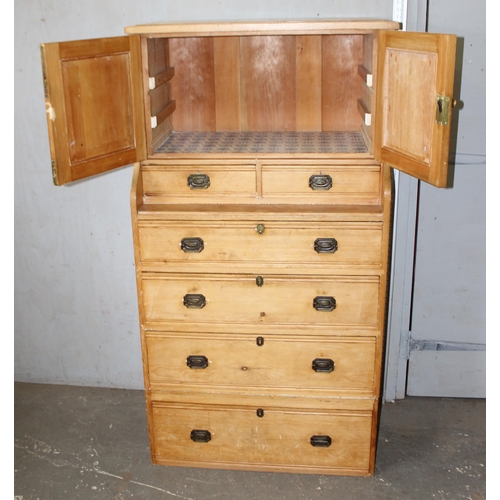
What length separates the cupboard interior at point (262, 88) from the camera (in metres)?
3.24

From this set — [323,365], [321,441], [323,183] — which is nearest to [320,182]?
[323,183]

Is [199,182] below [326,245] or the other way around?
the other way around

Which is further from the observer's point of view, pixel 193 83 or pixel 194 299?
pixel 193 83

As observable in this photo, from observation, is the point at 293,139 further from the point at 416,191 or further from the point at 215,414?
the point at 215,414

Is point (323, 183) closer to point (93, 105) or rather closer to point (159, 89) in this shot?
point (159, 89)

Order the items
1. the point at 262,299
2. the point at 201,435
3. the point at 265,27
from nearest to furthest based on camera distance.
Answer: the point at 265,27 → the point at 262,299 → the point at 201,435

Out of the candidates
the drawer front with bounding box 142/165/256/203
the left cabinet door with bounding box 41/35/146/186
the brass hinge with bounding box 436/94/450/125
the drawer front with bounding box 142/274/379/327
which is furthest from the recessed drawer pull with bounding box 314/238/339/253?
the left cabinet door with bounding box 41/35/146/186

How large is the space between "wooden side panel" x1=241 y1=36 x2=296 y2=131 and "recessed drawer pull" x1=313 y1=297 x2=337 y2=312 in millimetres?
956

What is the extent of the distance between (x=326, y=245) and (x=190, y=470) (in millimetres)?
1335

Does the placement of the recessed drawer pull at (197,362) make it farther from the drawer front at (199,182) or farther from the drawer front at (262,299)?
the drawer front at (199,182)

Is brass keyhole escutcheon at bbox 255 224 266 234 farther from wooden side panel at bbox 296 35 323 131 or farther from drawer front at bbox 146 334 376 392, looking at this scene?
wooden side panel at bbox 296 35 323 131

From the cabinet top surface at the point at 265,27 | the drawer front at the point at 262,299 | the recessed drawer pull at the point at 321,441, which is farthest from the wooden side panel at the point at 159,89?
the recessed drawer pull at the point at 321,441

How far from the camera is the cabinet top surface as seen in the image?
262 centimetres

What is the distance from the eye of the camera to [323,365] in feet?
9.81
